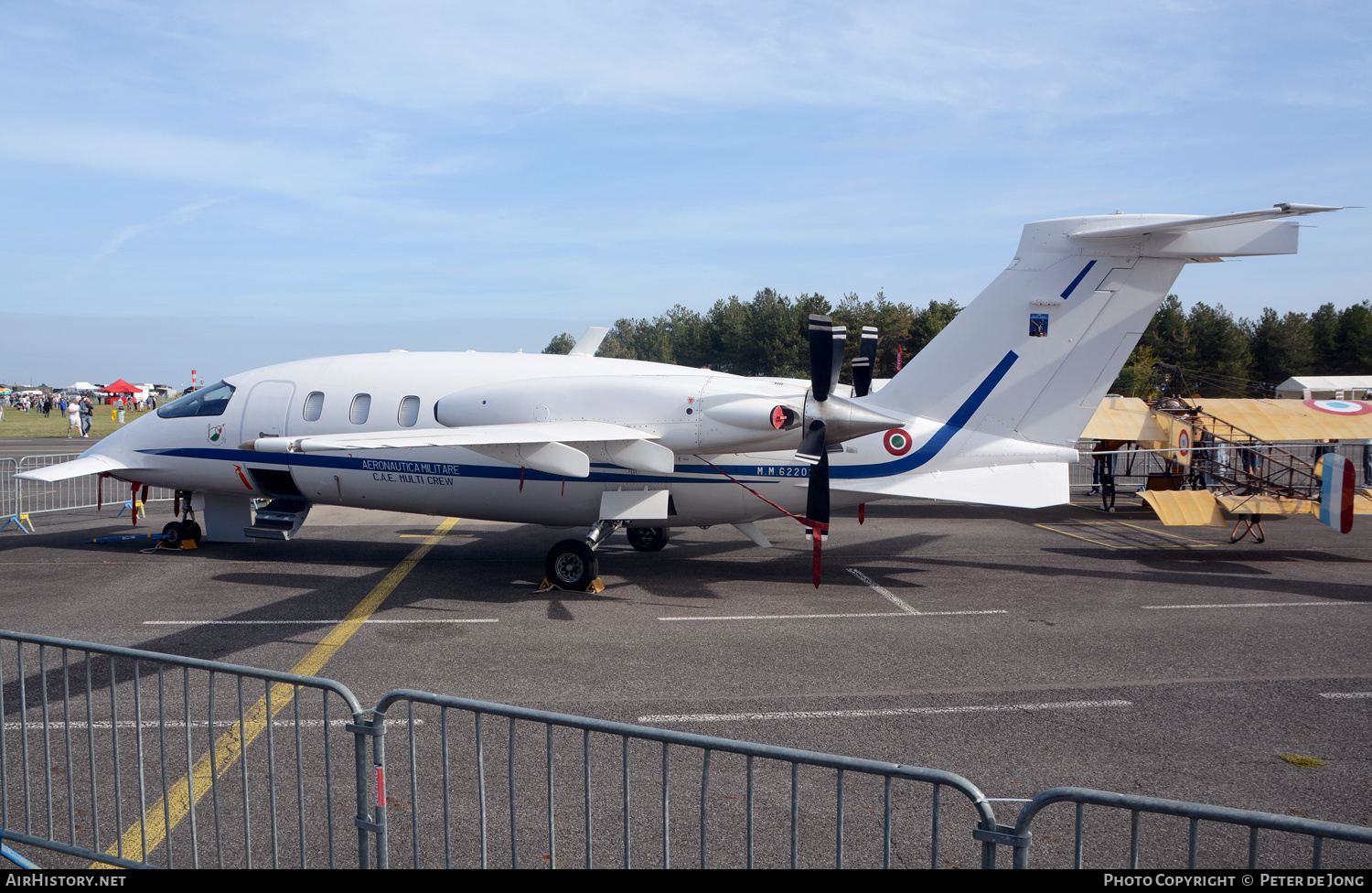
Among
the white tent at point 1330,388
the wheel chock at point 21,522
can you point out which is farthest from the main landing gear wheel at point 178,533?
the white tent at point 1330,388

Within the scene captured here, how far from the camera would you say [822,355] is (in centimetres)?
1080

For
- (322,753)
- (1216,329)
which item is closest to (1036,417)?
(322,753)

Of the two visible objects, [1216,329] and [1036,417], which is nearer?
[1036,417]

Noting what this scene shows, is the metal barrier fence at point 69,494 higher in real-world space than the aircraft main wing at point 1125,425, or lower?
lower

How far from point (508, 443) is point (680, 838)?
22.5ft

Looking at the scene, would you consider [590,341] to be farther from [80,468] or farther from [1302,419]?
[1302,419]

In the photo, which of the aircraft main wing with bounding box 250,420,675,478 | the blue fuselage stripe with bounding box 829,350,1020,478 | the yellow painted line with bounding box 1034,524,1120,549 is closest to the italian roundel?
the yellow painted line with bounding box 1034,524,1120,549

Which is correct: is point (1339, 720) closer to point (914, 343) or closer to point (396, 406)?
point (396, 406)

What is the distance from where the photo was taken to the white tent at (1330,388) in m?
58.9

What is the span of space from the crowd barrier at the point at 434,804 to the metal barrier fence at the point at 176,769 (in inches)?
0.9

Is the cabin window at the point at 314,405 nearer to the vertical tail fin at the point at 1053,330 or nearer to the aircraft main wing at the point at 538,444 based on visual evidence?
the aircraft main wing at the point at 538,444

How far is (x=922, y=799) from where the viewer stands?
629 centimetres

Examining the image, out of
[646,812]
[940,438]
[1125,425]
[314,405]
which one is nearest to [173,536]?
[314,405]

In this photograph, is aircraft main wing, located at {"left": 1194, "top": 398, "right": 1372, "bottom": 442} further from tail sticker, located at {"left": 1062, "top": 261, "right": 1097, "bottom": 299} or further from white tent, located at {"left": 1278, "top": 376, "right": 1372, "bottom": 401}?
white tent, located at {"left": 1278, "top": 376, "right": 1372, "bottom": 401}
